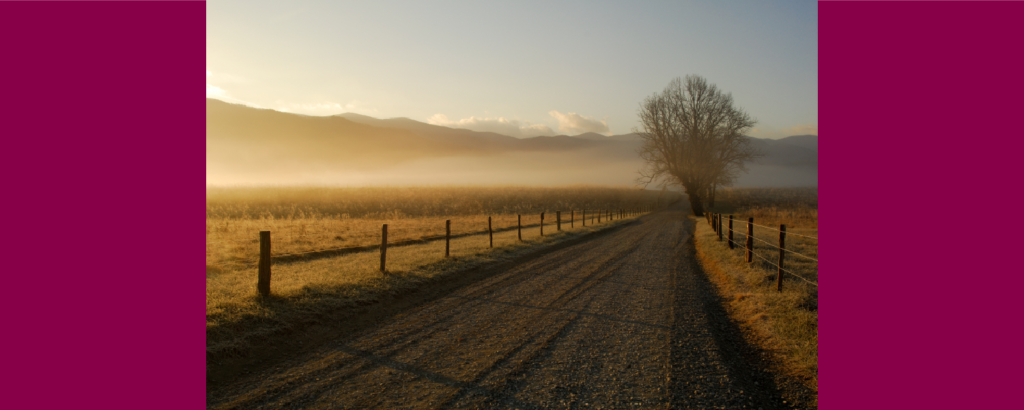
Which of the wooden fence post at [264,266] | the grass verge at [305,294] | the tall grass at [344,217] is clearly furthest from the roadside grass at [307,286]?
the tall grass at [344,217]

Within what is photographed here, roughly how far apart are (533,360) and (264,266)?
205 inches

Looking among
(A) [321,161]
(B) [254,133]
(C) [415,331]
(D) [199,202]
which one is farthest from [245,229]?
(B) [254,133]

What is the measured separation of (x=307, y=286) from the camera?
824cm

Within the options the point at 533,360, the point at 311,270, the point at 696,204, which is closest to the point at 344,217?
the point at 311,270

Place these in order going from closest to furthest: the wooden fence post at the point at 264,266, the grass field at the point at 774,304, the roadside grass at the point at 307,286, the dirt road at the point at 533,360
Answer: the dirt road at the point at 533,360, the grass field at the point at 774,304, the roadside grass at the point at 307,286, the wooden fence post at the point at 264,266

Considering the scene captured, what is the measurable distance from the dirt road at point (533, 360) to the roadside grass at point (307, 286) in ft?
3.45

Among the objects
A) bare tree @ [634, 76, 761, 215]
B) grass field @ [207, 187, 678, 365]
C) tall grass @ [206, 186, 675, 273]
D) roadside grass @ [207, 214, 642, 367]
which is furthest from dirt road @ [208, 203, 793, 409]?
bare tree @ [634, 76, 761, 215]

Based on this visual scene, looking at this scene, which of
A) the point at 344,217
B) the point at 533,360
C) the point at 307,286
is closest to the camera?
the point at 533,360

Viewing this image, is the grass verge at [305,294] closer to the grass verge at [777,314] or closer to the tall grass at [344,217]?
the tall grass at [344,217]

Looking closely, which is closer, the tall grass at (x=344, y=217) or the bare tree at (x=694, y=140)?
the tall grass at (x=344, y=217)

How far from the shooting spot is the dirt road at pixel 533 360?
4.20 meters

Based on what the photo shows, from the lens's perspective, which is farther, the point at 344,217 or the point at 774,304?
the point at 344,217

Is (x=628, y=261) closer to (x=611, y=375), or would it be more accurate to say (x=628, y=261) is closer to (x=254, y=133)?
(x=611, y=375)

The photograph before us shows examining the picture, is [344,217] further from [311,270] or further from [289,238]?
[311,270]
